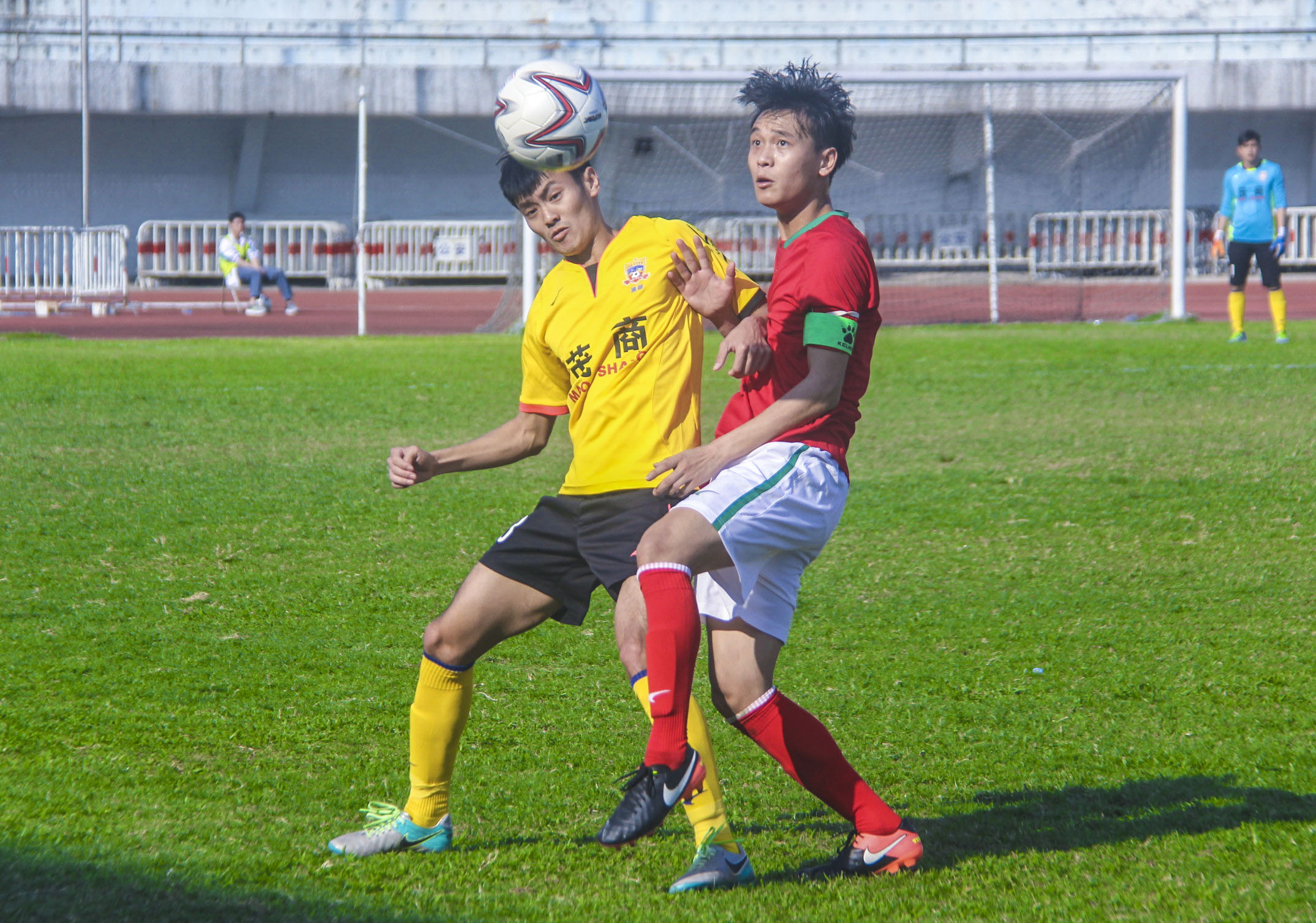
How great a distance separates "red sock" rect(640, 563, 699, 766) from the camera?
8.53ft

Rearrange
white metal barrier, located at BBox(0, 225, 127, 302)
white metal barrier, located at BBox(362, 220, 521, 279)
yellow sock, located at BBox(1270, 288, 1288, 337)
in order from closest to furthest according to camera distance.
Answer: yellow sock, located at BBox(1270, 288, 1288, 337) < white metal barrier, located at BBox(0, 225, 127, 302) < white metal barrier, located at BBox(362, 220, 521, 279)

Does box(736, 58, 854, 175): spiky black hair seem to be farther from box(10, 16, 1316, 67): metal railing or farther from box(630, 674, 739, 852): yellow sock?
box(10, 16, 1316, 67): metal railing

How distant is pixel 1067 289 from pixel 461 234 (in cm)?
1355

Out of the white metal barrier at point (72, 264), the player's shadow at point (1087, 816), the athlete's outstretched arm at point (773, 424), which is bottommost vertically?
the player's shadow at point (1087, 816)

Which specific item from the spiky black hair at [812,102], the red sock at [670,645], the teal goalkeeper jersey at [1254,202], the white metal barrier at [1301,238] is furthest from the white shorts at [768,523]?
the white metal barrier at [1301,238]

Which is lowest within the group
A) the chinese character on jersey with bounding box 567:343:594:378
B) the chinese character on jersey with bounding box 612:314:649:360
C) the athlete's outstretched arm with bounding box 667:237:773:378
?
the chinese character on jersey with bounding box 567:343:594:378

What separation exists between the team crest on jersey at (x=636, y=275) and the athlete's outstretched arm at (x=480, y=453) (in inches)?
15.2

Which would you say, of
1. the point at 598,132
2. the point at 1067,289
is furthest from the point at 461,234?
the point at 598,132

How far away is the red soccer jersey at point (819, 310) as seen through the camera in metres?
2.82

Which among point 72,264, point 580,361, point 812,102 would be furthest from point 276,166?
point 812,102

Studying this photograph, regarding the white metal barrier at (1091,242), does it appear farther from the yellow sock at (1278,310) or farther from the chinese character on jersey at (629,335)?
the chinese character on jersey at (629,335)

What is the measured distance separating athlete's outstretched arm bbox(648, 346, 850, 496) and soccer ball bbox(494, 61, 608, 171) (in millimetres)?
884

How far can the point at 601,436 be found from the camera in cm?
314

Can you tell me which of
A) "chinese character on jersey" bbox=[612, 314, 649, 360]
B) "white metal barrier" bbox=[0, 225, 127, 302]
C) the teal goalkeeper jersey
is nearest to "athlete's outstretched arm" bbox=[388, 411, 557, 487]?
"chinese character on jersey" bbox=[612, 314, 649, 360]
